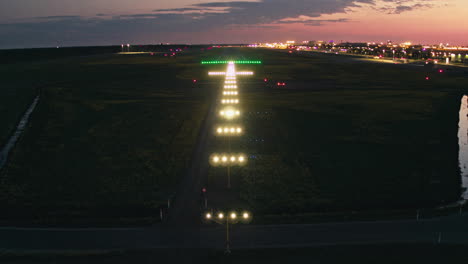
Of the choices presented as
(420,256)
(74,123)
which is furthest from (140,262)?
(74,123)

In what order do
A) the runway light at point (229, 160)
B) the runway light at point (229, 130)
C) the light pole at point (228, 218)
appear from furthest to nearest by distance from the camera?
1. the runway light at point (229, 130)
2. the runway light at point (229, 160)
3. the light pole at point (228, 218)

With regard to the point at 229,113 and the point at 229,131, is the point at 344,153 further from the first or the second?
the point at 229,113

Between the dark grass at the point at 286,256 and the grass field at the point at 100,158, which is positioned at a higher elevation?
the grass field at the point at 100,158

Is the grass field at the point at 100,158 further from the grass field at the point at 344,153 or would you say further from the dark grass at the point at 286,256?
the grass field at the point at 344,153

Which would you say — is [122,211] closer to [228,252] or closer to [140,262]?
[140,262]

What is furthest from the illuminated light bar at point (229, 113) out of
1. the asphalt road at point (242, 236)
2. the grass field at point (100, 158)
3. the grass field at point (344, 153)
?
the asphalt road at point (242, 236)

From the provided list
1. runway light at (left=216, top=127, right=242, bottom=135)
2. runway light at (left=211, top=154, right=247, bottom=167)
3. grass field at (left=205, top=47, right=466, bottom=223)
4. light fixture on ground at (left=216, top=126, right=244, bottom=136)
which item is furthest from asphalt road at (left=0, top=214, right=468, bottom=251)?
runway light at (left=216, top=127, right=242, bottom=135)
